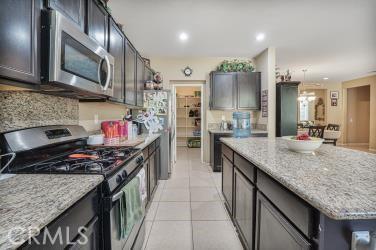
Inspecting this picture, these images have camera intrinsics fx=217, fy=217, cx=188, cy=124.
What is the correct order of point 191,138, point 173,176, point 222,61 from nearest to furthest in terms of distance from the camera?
1. point 173,176
2. point 222,61
3. point 191,138

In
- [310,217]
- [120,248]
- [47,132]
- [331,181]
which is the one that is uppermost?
[47,132]

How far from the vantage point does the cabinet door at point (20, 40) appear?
0.97 m

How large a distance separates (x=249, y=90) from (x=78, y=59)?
4220 mm

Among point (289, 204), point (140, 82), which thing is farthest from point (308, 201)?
point (140, 82)

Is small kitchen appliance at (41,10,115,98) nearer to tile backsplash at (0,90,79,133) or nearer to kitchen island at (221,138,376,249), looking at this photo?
tile backsplash at (0,90,79,133)

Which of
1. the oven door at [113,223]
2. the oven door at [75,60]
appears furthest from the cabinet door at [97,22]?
the oven door at [113,223]

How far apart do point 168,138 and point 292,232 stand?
3.30 meters

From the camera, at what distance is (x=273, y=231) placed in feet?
4.20

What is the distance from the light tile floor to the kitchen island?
1.35 feet

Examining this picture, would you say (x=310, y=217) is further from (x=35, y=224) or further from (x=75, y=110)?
(x=75, y=110)

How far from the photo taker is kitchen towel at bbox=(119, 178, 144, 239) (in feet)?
4.54

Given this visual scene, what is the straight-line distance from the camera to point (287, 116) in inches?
186

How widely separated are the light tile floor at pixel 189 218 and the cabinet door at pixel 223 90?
182cm

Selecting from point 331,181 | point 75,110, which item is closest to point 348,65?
point 331,181
